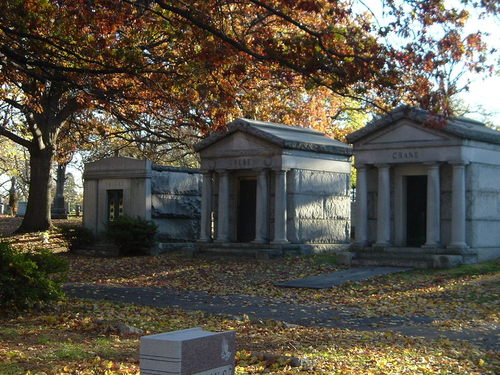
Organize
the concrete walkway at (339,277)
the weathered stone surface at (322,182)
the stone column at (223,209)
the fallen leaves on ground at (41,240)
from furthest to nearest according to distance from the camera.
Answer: the fallen leaves on ground at (41,240)
the stone column at (223,209)
the weathered stone surface at (322,182)
the concrete walkway at (339,277)

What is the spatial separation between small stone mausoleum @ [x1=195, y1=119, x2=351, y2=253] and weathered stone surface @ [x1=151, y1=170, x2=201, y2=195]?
228cm

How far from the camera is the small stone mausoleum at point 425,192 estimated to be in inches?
762

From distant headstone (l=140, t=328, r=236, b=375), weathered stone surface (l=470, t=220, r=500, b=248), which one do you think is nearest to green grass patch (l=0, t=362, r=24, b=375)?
distant headstone (l=140, t=328, r=236, b=375)

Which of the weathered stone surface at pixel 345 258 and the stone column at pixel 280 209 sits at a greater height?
the stone column at pixel 280 209

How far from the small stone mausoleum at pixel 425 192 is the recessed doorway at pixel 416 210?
0.03 metres

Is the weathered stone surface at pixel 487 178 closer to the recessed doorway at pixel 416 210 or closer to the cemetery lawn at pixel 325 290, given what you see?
the recessed doorway at pixel 416 210

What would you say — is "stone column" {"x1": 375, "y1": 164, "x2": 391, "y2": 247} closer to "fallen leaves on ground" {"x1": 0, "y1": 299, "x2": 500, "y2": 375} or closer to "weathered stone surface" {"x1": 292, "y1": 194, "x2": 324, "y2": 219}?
"weathered stone surface" {"x1": 292, "y1": 194, "x2": 324, "y2": 219}

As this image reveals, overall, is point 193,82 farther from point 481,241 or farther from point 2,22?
point 481,241

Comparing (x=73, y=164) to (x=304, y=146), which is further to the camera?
(x=73, y=164)

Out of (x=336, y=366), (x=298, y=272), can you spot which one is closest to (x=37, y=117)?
(x=298, y=272)

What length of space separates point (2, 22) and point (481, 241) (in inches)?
481

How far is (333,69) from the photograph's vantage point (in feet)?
38.2

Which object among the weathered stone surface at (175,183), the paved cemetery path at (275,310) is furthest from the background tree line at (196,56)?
the weathered stone surface at (175,183)

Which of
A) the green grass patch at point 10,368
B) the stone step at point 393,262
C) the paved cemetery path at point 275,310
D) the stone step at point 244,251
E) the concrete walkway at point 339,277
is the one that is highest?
the stone step at point 244,251
